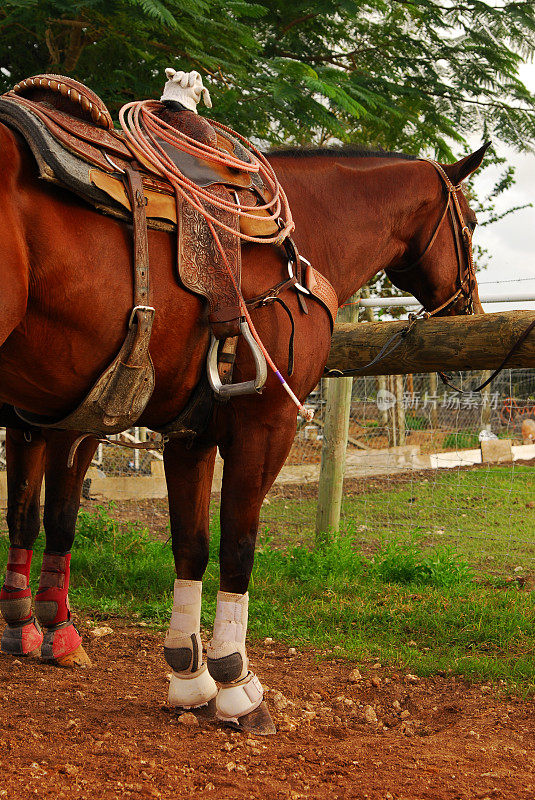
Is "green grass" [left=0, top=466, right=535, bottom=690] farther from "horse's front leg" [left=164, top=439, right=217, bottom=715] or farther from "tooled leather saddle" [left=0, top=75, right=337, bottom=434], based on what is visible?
"tooled leather saddle" [left=0, top=75, right=337, bottom=434]

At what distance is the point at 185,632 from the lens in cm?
295

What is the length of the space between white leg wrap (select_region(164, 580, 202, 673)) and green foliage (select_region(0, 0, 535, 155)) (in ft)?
9.70

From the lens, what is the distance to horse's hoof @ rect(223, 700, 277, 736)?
2729 mm

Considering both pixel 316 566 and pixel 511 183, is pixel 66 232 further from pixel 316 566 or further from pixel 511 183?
pixel 511 183

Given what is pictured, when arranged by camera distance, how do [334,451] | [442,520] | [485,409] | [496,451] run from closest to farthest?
[334,451] → [442,520] → [496,451] → [485,409]

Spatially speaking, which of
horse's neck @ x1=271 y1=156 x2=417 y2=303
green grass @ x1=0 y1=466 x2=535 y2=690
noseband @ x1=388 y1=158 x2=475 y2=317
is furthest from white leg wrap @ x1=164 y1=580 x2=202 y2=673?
noseband @ x1=388 y1=158 x2=475 y2=317

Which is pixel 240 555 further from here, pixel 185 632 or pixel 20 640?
pixel 20 640

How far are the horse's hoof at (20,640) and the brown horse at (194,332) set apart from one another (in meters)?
0.04

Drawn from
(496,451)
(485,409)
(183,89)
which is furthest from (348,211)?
(485,409)

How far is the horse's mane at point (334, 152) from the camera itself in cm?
330

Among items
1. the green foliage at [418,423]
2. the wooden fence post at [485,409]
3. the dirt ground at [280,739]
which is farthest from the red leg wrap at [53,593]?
the wooden fence post at [485,409]

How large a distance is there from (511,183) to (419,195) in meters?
12.9

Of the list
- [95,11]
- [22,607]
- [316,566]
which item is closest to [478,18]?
[95,11]

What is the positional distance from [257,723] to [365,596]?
6.21ft
